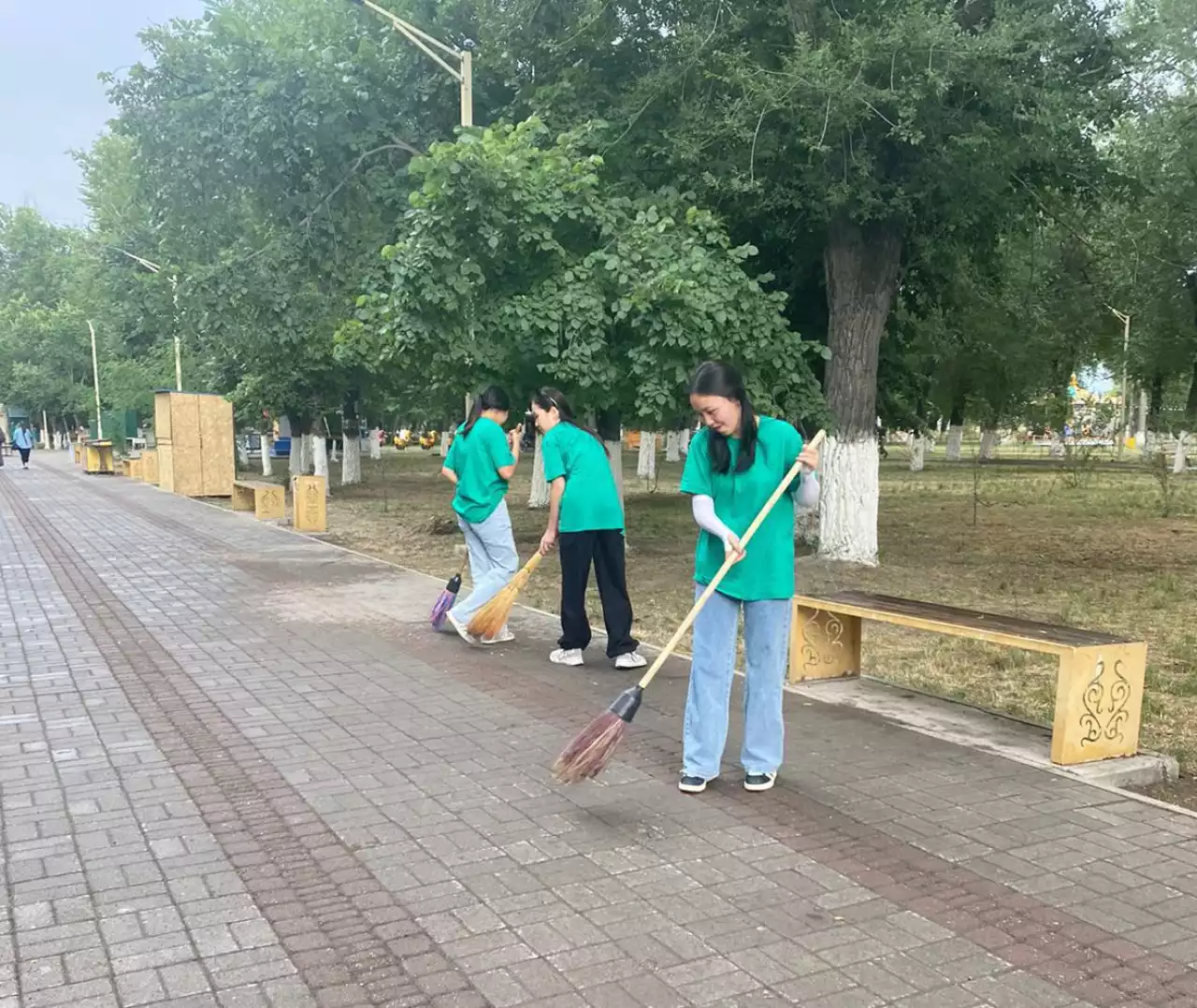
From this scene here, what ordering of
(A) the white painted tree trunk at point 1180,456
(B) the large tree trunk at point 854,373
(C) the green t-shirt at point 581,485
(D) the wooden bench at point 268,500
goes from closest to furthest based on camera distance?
(C) the green t-shirt at point 581,485
(B) the large tree trunk at point 854,373
(D) the wooden bench at point 268,500
(A) the white painted tree trunk at point 1180,456

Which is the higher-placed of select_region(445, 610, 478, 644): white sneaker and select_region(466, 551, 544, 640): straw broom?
select_region(466, 551, 544, 640): straw broom

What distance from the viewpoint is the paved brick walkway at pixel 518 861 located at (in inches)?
119

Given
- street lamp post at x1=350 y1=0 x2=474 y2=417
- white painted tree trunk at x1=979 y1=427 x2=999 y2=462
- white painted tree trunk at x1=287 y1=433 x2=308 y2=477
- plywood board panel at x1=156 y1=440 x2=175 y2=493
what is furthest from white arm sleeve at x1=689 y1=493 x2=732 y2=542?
white painted tree trunk at x1=979 y1=427 x2=999 y2=462

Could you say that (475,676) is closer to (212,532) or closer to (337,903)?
(337,903)

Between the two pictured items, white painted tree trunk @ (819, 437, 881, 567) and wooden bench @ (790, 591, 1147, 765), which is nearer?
wooden bench @ (790, 591, 1147, 765)

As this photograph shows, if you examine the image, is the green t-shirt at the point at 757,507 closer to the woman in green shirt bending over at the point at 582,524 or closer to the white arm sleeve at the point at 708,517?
the white arm sleeve at the point at 708,517

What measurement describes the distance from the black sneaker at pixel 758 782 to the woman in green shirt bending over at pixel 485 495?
130 inches

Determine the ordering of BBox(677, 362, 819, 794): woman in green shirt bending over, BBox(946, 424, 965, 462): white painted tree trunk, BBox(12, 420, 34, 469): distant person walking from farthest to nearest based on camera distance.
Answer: BBox(946, 424, 965, 462): white painted tree trunk
BBox(12, 420, 34, 469): distant person walking
BBox(677, 362, 819, 794): woman in green shirt bending over

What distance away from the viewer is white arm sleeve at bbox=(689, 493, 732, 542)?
4322mm

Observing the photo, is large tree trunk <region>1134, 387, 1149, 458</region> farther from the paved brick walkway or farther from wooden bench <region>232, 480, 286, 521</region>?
the paved brick walkway

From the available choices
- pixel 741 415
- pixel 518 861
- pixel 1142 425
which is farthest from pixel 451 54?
pixel 1142 425

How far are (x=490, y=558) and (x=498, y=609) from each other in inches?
19.9

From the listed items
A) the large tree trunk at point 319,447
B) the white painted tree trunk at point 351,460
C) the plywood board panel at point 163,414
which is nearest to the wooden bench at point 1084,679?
the plywood board panel at point 163,414

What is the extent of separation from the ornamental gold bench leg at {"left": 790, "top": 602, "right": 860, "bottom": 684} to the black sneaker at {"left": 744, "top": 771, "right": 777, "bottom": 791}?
5.94 feet
